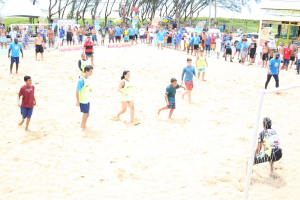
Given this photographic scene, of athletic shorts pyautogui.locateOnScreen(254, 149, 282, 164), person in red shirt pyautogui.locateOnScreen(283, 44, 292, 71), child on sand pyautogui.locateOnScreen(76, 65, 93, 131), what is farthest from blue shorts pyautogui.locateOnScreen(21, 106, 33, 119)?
person in red shirt pyautogui.locateOnScreen(283, 44, 292, 71)

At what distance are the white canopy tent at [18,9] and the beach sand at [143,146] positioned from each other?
15412mm

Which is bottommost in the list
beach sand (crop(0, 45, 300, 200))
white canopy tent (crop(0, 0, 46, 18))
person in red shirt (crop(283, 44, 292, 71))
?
beach sand (crop(0, 45, 300, 200))

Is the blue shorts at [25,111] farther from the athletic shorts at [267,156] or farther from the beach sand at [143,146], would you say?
the athletic shorts at [267,156]

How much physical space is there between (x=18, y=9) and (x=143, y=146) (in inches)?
926

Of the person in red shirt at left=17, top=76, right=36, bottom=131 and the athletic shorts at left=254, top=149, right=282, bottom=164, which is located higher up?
the person in red shirt at left=17, top=76, right=36, bottom=131

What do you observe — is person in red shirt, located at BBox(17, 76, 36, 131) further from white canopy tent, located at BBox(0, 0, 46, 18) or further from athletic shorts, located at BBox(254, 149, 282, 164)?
white canopy tent, located at BBox(0, 0, 46, 18)

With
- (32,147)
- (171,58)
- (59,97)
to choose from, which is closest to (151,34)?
(171,58)

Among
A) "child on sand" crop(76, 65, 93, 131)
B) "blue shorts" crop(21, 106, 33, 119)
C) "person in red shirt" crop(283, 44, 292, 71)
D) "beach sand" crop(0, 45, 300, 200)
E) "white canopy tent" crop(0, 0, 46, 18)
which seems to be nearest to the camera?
"beach sand" crop(0, 45, 300, 200)

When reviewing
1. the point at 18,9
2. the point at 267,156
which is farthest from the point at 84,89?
the point at 18,9

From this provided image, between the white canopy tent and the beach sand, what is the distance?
15.4 meters

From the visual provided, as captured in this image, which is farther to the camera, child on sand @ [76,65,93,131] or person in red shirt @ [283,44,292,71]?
person in red shirt @ [283,44,292,71]

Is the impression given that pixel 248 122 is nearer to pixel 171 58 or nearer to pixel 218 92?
pixel 218 92

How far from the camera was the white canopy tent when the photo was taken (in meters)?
24.1

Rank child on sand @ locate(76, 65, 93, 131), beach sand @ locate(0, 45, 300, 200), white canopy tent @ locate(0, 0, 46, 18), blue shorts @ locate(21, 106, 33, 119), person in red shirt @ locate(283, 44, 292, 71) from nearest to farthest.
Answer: beach sand @ locate(0, 45, 300, 200)
child on sand @ locate(76, 65, 93, 131)
blue shorts @ locate(21, 106, 33, 119)
person in red shirt @ locate(283, 44, 292, 71)
white canopy tent @ locate(0, 0, 46, 18)
